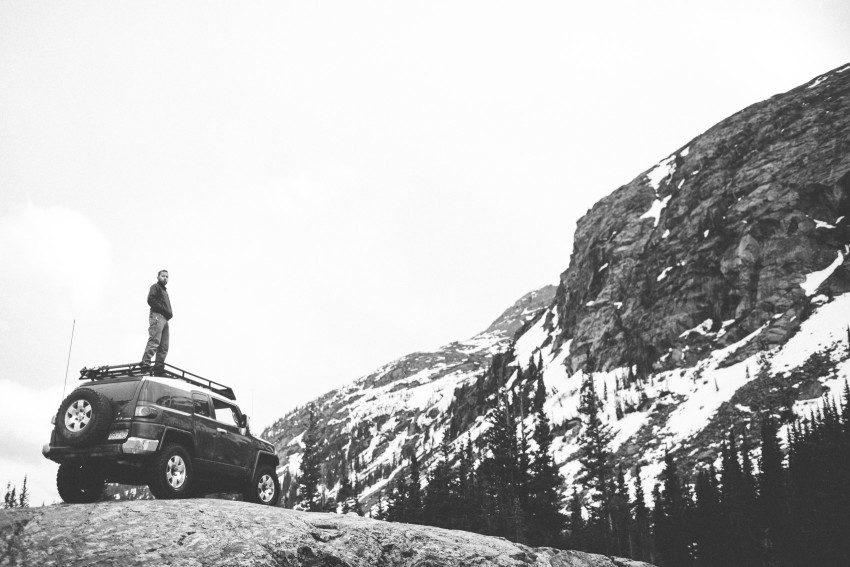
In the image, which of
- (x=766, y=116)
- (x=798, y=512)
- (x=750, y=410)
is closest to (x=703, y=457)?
(x=750, y=410)

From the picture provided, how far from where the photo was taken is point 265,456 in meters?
13.9

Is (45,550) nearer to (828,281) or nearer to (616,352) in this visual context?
(828,281)

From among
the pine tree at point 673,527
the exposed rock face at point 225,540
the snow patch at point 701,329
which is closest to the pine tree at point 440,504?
the pine tree at point 673,527

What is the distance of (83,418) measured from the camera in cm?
1034

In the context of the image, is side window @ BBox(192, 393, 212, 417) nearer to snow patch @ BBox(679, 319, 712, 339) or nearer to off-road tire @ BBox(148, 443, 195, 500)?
off-road tire @ BBox(148, 443, 195, 500)

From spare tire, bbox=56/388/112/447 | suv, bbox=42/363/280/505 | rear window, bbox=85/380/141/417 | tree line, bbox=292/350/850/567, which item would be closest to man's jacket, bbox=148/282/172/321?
suv, bbox=42/363/280/505

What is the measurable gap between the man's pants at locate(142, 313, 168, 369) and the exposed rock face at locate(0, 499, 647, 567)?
4733 mm

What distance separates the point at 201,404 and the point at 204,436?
74cm

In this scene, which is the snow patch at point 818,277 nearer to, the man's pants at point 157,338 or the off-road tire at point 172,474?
the man's pants at point 157,338

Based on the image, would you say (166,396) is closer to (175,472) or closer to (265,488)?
(175,472)

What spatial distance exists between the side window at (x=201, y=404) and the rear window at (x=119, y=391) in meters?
1.45

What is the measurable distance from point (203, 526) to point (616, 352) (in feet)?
585

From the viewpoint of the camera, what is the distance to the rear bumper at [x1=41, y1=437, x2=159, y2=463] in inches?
401

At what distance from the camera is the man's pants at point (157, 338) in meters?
12.9
